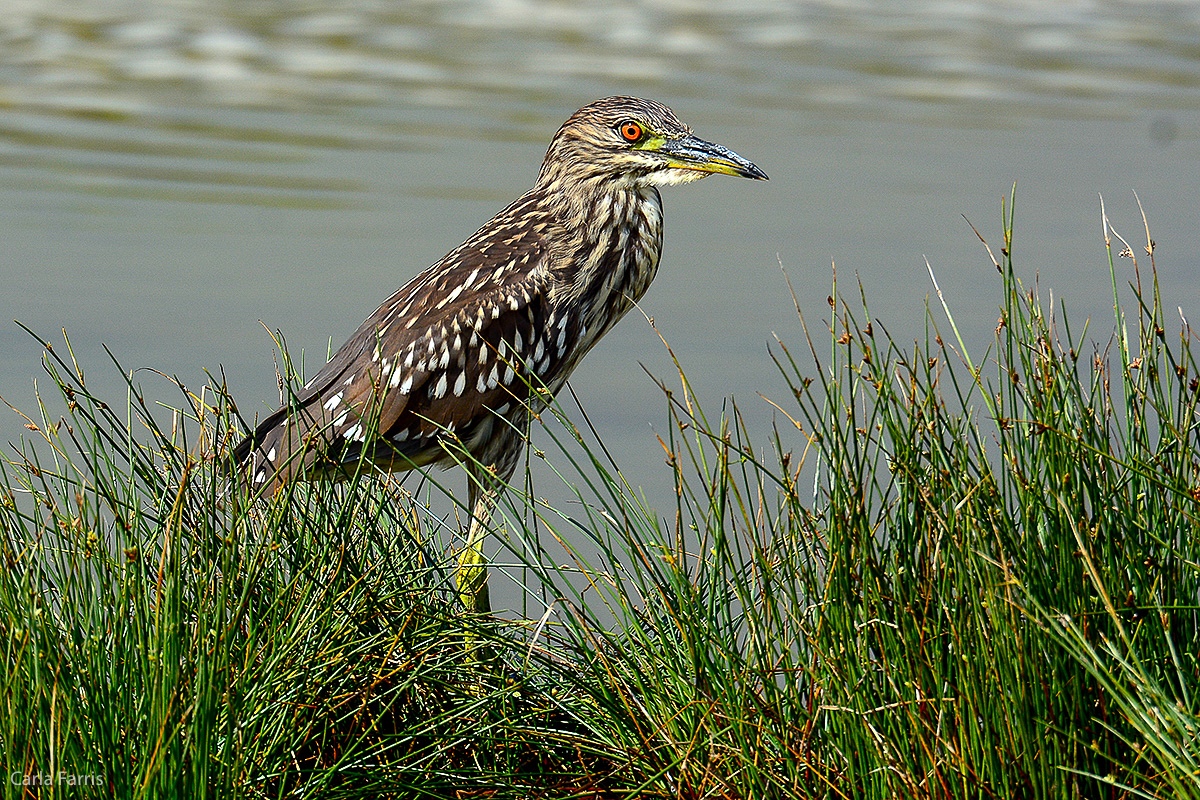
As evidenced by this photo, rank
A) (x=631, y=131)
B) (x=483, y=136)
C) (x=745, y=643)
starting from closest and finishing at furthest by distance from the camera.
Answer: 1. (x=745, y=643)
2. (x=631, y=131)
3. (x=483, y=136)

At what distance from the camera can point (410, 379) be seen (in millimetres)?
3891

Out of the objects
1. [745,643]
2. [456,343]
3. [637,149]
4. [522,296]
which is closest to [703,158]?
[637,149]

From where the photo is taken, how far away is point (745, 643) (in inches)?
101

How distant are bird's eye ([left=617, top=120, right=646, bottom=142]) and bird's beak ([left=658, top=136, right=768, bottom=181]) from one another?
69mm

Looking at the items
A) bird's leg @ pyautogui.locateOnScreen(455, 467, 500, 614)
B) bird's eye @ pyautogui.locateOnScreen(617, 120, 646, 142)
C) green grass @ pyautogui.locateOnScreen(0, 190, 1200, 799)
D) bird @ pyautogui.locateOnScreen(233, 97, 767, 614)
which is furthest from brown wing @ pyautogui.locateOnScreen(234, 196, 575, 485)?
green grass @ pyautogui.locateOnScreen(0, 190, 1200, 799)

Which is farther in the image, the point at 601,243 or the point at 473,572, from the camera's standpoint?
the point at 601,243

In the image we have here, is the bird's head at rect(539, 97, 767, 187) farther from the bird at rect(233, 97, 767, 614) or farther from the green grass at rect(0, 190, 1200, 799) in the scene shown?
the green grass at rect(0, 190, 1200, 799)

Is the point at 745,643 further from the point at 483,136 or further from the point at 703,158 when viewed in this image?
the point at 483,136

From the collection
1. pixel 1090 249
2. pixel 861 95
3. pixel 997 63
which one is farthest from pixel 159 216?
pixel 997 63

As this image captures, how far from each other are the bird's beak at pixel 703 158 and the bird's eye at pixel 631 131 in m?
0.07

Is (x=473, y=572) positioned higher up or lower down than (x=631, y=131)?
lower down

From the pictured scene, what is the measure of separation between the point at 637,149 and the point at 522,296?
52cm

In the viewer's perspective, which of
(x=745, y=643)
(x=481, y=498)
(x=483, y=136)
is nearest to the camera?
(x=745, y=643)

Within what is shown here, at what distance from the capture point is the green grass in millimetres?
2166
